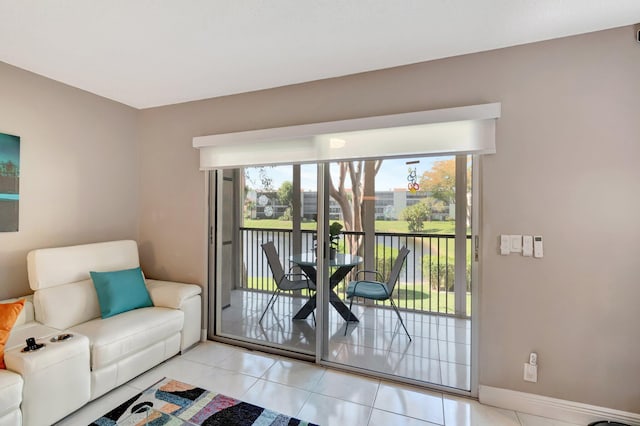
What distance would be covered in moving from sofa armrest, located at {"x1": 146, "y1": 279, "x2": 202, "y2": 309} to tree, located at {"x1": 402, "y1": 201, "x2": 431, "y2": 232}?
2289mm

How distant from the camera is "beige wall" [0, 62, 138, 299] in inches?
94.8

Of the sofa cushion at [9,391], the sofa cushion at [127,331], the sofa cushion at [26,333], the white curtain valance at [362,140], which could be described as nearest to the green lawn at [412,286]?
the white curtain valance at [362,140]

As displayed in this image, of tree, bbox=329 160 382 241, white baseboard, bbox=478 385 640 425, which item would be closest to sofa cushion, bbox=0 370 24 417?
tree, bbox=329 160 382 241

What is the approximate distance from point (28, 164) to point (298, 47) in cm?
253

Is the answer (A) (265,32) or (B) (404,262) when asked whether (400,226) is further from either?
(A) (265,32)

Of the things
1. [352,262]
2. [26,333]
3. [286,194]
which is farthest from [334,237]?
[26,333]

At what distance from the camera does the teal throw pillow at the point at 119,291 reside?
2464 millimetres

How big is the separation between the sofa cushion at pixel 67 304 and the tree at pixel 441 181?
3170mm

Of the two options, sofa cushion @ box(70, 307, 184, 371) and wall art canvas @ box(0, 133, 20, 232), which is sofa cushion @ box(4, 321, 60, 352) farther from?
wall art canvas @ box(0, 133, 20, 232)

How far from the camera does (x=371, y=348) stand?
284 cm

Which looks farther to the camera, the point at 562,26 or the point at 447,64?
the point at 447,64

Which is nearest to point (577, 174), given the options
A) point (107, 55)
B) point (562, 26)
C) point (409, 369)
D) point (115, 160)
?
point (562, 26)

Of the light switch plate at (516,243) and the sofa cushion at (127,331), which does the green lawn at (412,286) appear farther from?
the sofa cushion at (127,331)

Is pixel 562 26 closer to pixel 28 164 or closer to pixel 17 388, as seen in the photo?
pixel 17 388
